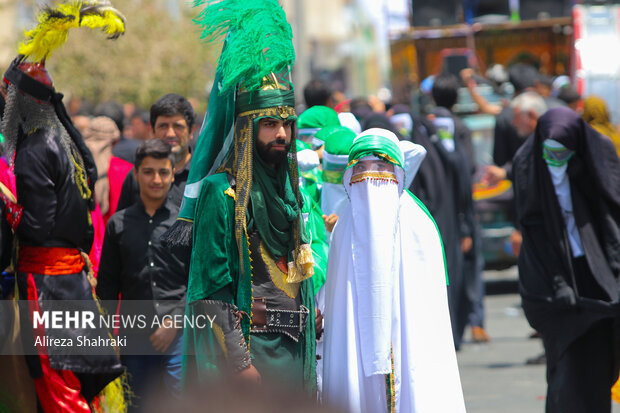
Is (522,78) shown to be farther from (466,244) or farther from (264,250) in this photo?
(264,250)

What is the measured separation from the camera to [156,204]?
630 cm

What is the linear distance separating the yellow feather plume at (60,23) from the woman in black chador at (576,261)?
2625 millimetres

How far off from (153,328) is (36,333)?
864mm

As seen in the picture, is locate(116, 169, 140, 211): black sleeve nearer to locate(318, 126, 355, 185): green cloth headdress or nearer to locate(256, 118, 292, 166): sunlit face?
locate(318, 126, 355, 185): green cloth headdress

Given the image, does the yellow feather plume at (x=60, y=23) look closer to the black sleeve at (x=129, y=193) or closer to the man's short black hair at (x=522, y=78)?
the black sleeve at (x=129, y=193)

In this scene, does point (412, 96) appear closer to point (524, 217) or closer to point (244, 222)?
point (524, 217)

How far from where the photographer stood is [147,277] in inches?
241

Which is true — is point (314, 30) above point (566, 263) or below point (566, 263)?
above

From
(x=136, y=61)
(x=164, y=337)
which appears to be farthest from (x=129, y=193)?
(x=136, y=61)

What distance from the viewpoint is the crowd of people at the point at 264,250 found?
15.2 feet

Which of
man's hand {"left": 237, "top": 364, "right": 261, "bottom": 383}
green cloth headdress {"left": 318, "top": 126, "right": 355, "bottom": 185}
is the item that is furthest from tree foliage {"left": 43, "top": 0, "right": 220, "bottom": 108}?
man's hand {"left": 237, "top": 364, "right": 261, "bottom": 383}

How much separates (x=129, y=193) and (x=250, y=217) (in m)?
2.14

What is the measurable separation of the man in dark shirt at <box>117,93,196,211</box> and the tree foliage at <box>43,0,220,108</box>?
18859 mm

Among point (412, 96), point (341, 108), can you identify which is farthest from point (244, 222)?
point (412, 96)
